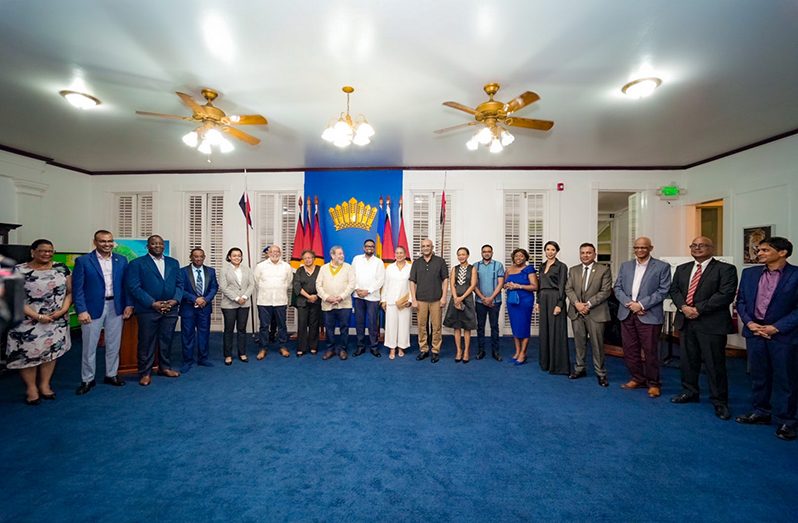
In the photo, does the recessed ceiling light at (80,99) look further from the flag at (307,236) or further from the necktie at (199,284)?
the flag at (307,236)

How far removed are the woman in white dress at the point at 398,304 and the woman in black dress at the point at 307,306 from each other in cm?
97

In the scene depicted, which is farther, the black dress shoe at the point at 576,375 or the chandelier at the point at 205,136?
the black dress shoe at the point at 576,375

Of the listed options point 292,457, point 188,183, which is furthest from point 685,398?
point 188,183

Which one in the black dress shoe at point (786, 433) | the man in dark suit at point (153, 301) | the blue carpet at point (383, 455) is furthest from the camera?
the man in dark suit at point (153, 301)

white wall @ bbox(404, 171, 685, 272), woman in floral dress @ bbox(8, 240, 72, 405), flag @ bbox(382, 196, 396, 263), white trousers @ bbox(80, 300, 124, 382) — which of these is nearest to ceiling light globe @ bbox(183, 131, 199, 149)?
woman in floral dress @ bbox(8, 240, 72, 405)

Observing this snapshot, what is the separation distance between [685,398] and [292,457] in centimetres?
359

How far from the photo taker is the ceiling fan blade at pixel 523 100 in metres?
2.74

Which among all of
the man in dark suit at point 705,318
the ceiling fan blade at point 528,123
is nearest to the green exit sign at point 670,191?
the man in dark suit at point 705,318

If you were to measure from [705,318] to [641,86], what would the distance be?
2.18m

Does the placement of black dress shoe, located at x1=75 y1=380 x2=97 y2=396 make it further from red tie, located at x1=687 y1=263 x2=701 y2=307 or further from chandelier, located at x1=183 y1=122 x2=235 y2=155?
red tie, located at x1=687 y1=263 x2=701 y2=307

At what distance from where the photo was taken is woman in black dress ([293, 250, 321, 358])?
191 inches

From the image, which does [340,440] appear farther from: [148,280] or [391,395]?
[148,280]

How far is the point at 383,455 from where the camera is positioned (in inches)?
93.7

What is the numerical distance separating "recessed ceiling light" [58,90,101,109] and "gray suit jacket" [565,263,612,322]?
5407 millimetres
